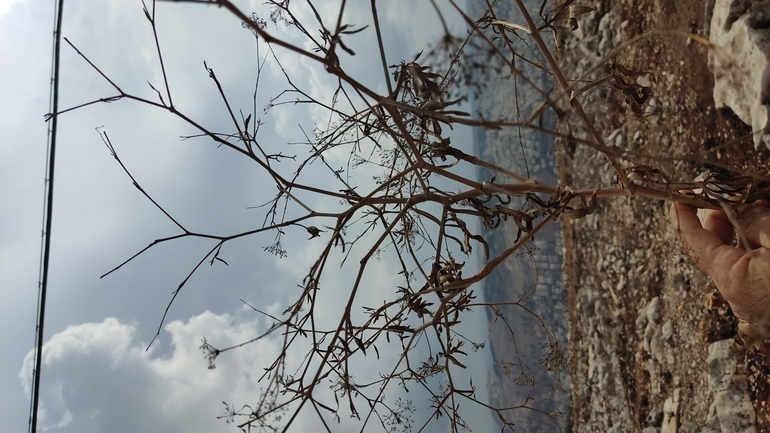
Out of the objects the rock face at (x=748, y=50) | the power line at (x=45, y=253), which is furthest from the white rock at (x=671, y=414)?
the power line at (x=45, y=253)

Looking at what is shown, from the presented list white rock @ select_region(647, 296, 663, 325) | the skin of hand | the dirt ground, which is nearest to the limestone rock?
the dirt ground

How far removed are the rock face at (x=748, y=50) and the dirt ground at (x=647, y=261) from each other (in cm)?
18

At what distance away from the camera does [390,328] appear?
110 centimetres

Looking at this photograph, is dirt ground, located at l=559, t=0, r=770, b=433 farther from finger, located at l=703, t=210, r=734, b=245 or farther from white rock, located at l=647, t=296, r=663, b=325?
finger, located at l=703, t=210, r=734, b=245

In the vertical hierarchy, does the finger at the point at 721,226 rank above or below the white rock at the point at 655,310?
below

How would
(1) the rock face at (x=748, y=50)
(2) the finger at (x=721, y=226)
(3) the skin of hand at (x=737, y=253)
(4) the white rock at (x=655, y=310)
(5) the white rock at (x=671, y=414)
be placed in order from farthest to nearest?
(4) the white rock at (x=655, y=310) → (5) the white rock at (x=671, y=414) → (1) the rock face at (x=748, y=50) → (2) the finger at (x=721, y=226) → (3) the skin of hand at (x=737, y=253)

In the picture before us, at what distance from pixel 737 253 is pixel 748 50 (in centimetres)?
168

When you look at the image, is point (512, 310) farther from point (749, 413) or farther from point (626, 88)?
point (626, 88)

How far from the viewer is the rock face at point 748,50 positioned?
2008 millimetres

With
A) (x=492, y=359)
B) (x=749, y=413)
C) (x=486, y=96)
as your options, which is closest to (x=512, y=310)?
(x=492, y=359)

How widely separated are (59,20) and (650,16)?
3703mm

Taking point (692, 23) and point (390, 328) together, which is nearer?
point (390, 328)

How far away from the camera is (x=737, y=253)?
96cm

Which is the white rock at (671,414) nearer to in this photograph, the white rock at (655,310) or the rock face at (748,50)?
the white rock at (655,310)
